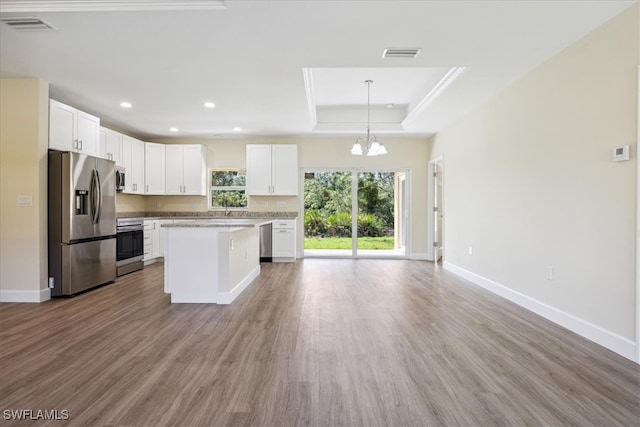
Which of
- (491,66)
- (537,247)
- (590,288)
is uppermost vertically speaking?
(491,66)

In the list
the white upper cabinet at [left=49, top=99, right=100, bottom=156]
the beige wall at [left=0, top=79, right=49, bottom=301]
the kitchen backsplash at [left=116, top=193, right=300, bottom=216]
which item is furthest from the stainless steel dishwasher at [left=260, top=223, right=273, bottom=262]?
the beige wall at [left=0, top=79, right=49, bottom=301]

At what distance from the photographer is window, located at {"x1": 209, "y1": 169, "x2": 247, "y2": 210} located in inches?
279

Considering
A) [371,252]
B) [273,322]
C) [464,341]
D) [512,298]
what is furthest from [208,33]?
[371,252]

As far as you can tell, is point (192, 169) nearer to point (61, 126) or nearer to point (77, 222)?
point (61, 126)

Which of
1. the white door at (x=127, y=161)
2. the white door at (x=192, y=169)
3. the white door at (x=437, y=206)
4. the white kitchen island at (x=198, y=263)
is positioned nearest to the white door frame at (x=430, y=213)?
the white door at (x=437, y=206)

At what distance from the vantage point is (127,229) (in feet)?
17.0

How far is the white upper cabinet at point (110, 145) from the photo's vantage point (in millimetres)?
5297

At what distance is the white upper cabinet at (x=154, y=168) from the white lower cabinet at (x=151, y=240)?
73 centimetres

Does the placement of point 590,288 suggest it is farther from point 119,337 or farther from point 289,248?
point 289,248

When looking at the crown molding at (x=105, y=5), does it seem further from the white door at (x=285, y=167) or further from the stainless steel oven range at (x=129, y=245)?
the white door at (x=285, y=167)

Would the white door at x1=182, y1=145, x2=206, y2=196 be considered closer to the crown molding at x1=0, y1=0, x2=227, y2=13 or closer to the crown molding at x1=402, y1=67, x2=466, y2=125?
the crown molding at x1=402, y1=67, x2=466, y2=125

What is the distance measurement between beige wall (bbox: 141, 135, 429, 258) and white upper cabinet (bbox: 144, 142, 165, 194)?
1.50 ft

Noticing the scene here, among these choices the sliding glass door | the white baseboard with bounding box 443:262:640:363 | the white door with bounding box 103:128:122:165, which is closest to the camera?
the white baseboard with bounding box 443:262:640:363

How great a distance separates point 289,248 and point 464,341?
4.34 metres
